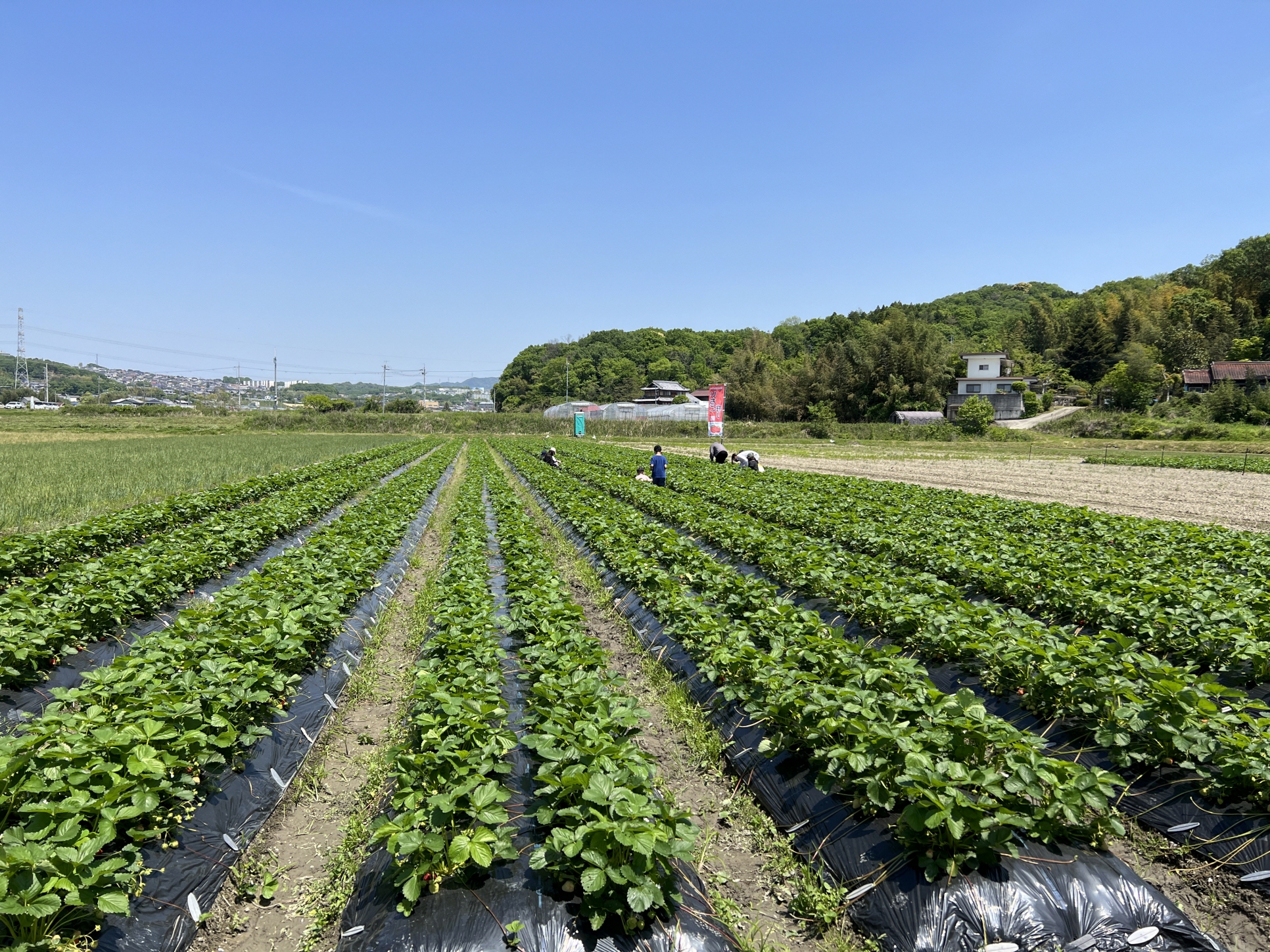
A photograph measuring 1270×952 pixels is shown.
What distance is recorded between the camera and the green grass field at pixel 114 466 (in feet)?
43.5

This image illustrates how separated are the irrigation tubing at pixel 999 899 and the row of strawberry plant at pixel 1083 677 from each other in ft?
2.94

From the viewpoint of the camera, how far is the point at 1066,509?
13016 mm

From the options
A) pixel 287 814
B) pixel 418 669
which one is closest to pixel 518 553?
pixel 418 669

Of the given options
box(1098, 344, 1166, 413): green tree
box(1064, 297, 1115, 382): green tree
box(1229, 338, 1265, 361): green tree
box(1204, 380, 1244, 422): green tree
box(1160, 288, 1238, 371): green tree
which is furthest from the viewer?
box(1064, 297, 1115, 382): green tree

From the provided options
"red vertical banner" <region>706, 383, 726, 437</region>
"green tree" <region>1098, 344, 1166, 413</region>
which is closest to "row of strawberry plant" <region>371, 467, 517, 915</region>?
"red vertical banner" <region>706, 383, 726, 437</region>

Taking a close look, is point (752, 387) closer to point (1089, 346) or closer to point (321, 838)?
point (1089, 346)

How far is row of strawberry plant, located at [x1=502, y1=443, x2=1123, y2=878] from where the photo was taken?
3.02m

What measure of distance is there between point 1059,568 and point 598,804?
6.71 metres

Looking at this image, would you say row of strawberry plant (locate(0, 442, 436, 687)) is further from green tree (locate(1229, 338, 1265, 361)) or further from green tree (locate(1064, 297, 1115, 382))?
green tree (locate(1064, 297, 1115, 382))

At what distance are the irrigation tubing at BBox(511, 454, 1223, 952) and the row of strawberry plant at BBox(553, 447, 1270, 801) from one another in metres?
0.90

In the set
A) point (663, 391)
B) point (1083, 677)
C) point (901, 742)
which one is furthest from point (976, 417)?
point (901, 742)

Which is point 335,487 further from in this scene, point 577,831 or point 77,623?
point 577,831

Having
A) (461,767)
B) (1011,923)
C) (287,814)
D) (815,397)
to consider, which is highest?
(815,397)

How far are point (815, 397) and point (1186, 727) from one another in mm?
66399
